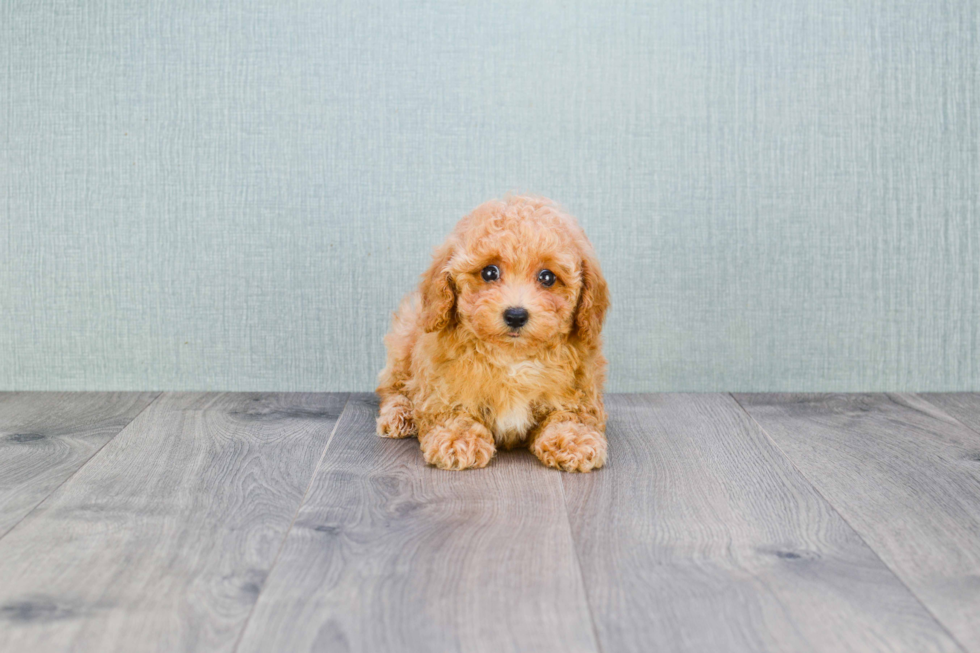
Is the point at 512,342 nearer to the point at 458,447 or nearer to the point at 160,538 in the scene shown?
the point at 458,447

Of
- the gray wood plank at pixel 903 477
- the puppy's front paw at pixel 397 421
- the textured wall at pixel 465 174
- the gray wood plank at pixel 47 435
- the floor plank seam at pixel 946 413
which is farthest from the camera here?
the textured wall at pixel 465 174

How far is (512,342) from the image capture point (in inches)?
80.2

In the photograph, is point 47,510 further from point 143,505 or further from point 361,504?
point 361,504

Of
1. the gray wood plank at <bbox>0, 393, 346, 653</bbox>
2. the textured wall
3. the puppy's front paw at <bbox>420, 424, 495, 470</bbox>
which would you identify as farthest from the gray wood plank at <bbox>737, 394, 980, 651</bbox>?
the gray wood plank at <bbox>0, 393, 346, 653</bbox>

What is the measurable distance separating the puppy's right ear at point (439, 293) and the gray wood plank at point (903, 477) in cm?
95

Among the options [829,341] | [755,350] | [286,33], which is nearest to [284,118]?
[286,33]

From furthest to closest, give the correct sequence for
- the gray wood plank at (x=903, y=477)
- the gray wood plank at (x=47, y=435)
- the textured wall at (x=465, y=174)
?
1. the textured wall at (x=465, y=174)
2. the gray wood plank at (x=47, y=435)
3. the gray wood plank at (x=903, y=477)

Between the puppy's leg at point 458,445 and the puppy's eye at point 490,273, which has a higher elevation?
the puppy's eye at point 490,273

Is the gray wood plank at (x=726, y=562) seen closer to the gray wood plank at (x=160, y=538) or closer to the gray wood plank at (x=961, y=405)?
the gray wood plank at (x=160, y=538)

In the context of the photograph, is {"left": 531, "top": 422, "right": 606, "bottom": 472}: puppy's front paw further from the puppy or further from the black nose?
the black nose

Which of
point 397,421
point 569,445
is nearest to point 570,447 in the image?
point 569,445

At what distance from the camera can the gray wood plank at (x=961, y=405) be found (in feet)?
8.45

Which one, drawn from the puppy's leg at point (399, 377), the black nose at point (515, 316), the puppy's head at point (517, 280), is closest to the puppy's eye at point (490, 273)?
the puppy's head at point (517, 280)

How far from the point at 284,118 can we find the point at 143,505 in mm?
1409
